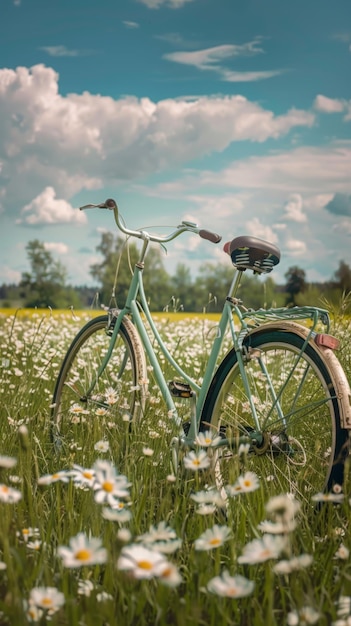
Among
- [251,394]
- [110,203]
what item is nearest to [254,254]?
[251,394]

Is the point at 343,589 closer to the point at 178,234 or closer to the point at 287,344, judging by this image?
the point at 287,344

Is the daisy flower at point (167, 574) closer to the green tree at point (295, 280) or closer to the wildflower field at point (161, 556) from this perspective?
the wildflower field at point (161, 556)

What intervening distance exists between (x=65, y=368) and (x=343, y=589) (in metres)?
3.10

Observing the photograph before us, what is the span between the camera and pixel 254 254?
3357 mm

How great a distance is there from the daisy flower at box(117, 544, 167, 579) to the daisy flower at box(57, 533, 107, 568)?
0.06 m

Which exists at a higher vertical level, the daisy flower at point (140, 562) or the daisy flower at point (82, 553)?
the daisy flower at point (140, 562)

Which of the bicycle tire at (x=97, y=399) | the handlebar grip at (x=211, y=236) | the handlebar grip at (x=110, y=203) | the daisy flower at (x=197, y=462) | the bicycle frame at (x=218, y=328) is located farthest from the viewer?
the handlebar grip at (x=110, y=203)

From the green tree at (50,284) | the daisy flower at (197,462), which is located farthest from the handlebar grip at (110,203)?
the green tree at (50,284)

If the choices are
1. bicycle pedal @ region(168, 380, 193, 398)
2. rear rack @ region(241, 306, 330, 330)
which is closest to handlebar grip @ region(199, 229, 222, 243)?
rear rack @ region(241, 306, 330, 330)

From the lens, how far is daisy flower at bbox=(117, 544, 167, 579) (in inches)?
59.7

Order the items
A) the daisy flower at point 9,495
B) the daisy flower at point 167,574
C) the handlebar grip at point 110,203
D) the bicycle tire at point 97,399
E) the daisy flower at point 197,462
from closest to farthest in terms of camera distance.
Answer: the daisy flower at point 167,574 → the daisy flower at point 9,495 → the daisy flower at point 197,462 → the bicycle tire at point 97,399 → the handlebar grip at point 110,203

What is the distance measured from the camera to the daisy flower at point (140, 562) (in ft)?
4.98

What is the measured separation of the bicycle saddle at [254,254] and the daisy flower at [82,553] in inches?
76.1

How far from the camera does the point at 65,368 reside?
4.89 meters
